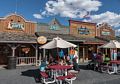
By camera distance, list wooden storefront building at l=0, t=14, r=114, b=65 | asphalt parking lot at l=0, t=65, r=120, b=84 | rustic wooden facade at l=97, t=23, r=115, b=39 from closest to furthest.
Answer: asphalt parking lot at l=0, t=65, r=120, b=84
wooden storefront building at l=0, t=14, r=114, b=65
rustic wooden facade at l=97, t=23, r=115, b=39

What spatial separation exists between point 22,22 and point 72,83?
11.6 m

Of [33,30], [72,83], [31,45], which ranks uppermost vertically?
[33,30]

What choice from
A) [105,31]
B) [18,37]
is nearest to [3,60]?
[18,37]

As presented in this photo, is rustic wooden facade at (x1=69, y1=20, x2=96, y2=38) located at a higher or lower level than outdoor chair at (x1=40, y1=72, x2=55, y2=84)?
higher

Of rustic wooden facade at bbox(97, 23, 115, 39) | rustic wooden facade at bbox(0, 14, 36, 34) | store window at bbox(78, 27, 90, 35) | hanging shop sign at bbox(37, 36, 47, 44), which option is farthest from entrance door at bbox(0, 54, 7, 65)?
rustic wooden facade at bbox(97, 23, 115, 39)

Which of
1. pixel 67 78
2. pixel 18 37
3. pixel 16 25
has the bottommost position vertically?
pixel 67 78

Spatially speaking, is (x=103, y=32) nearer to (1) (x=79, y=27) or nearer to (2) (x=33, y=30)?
(1) (x=79, y=27)

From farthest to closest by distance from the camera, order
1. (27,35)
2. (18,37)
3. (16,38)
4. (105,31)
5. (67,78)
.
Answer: (105,31) < (27,35) < (18,37) < (16,38) < (67,78)

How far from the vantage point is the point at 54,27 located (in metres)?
23.0

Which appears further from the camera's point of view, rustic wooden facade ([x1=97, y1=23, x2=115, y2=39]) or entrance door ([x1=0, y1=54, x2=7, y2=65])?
rustic wooden facade ([x1=97, y1=23, x2=115, y2=39])

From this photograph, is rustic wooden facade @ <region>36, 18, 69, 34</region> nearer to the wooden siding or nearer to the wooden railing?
the wooden siding

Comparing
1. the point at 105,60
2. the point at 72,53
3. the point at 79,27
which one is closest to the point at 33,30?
the point at 72,53

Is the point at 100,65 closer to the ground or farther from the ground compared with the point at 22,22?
closer to the ground

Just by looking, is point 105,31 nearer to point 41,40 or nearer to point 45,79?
point 41,40
